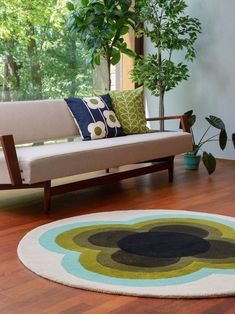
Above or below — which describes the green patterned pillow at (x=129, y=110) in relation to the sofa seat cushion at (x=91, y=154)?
above

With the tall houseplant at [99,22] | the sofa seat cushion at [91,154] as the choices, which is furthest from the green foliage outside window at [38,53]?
the sofa seat cushion at [91,154]

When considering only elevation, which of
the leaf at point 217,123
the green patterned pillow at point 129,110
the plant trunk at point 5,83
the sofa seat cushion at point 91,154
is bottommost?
the sofa seat cushion at point 91,154

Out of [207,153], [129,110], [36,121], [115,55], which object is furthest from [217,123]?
[36,121]

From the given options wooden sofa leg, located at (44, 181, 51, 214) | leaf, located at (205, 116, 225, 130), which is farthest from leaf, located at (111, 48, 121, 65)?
wooden sofa leg, located at (44, 181, 51, 214)

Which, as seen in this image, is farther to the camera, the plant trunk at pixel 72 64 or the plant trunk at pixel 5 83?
the plant trunk at pixel 72 64

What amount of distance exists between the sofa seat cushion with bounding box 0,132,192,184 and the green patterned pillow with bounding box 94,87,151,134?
0.39 ft

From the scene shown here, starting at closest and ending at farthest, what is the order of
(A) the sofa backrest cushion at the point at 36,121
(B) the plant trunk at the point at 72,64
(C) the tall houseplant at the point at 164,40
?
(A) the sofa backrest cushion at the point at 36,121
(C) the tall houseplant at the point at 164,40
(B) the plant trunk at the point at 72,64

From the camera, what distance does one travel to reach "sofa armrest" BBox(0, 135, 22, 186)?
2.97 metres

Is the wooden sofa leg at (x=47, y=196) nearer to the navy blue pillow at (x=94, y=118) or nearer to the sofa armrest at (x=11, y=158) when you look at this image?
the sofa armrest at (x=11, y=158)

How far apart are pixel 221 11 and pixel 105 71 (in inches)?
57.9

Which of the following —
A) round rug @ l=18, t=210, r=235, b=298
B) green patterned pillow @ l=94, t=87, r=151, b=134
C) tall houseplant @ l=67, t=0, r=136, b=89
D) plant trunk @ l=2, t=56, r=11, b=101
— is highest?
tall houseplant @ l=67, t=0, r=136, b=89

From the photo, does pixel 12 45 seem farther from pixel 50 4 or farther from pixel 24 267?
pixel 24 267

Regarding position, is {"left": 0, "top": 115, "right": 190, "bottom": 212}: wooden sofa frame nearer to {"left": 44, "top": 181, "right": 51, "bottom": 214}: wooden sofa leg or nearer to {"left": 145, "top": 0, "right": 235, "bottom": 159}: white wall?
{"left": 44, "top": 181, "right": 51, "bottom": 214}: wooden sofa leg

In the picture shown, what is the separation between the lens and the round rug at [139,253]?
6.79 ft
